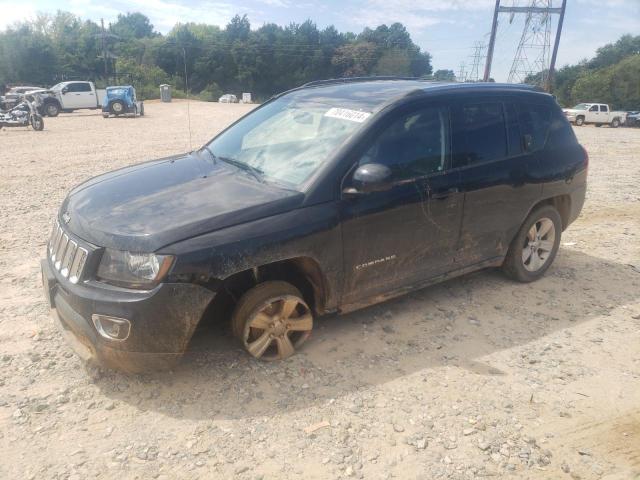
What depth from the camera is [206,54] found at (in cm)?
8419

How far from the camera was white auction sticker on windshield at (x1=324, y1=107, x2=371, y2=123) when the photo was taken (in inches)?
138

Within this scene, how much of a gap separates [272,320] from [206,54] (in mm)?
89286

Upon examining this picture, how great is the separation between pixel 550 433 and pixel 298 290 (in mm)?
1764

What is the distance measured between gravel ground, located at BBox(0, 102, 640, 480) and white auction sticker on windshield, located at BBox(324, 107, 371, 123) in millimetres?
1594

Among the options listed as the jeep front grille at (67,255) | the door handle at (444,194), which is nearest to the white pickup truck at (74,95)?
the jeep front grille at (67,255)

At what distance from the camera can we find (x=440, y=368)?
339 cm

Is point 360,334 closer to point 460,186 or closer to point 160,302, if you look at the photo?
point 460,186

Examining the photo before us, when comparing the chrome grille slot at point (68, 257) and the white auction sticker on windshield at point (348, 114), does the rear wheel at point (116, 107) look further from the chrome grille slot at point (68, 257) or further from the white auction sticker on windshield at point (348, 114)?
the chrome grille slot at point (68, 257)

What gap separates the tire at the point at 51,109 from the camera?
Answer: 2794 cm

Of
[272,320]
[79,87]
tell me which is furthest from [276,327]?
[79,87]

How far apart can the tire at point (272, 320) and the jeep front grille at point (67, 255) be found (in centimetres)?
97

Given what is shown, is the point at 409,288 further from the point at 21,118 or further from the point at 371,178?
the point at 21,118

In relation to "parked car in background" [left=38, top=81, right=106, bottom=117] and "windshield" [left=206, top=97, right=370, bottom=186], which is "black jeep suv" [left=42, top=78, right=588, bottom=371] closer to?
"windshield" [left=206, top=97, right=370, bottom=186]

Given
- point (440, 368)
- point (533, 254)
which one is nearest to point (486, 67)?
point (533, 254)
